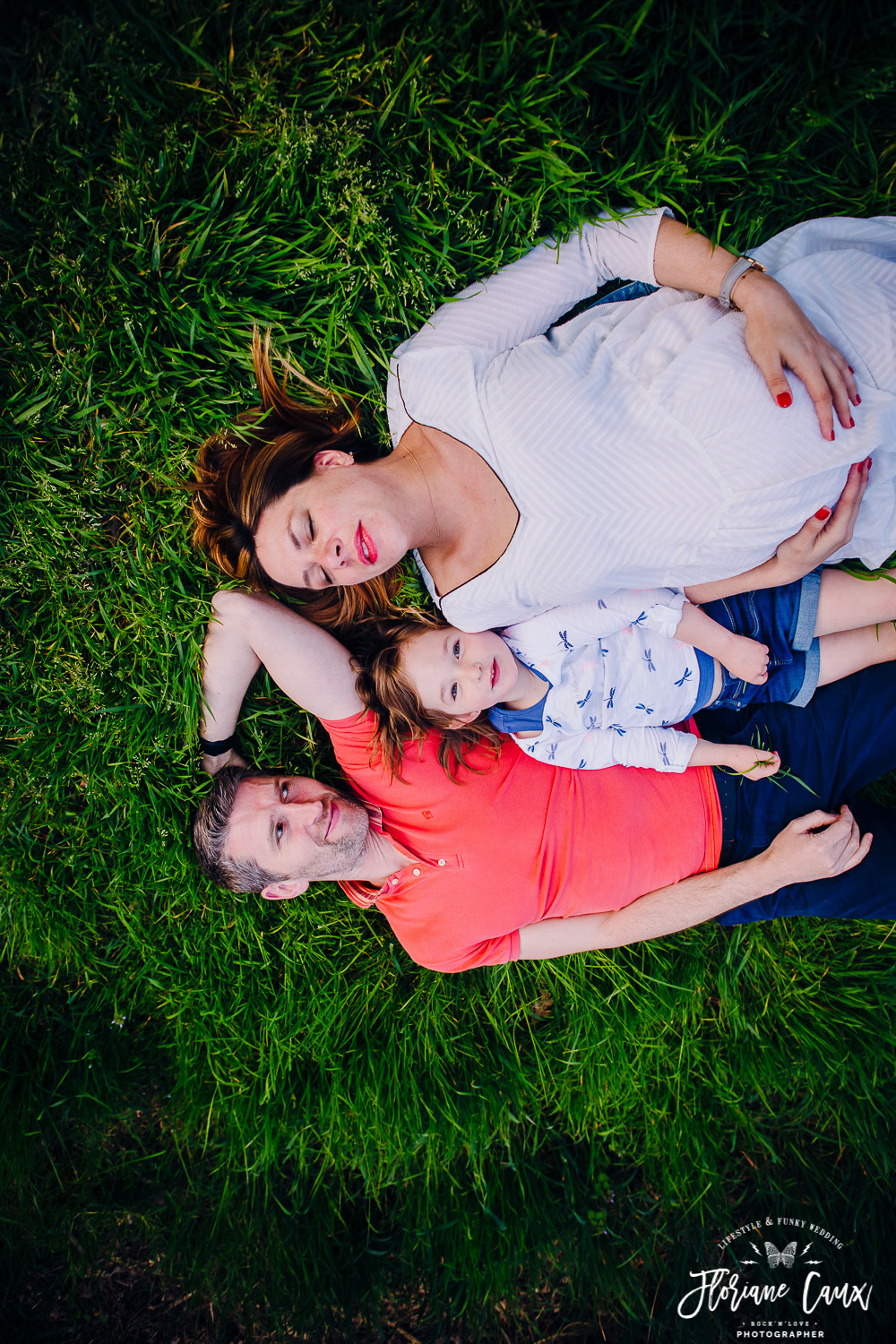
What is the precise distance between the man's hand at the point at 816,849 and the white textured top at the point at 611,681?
0.46 meters

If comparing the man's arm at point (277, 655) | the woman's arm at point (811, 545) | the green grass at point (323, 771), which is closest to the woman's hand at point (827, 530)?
the woman's arm at point (811, 545)

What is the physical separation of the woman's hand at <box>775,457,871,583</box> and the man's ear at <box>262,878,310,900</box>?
6.34ft

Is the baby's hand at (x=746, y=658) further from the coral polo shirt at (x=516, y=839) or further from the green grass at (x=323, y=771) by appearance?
the green grass at (x=323, y=771)

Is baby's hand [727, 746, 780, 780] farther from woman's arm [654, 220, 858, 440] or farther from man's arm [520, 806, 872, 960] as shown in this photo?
woman's arm [654, 220, 858, 440]

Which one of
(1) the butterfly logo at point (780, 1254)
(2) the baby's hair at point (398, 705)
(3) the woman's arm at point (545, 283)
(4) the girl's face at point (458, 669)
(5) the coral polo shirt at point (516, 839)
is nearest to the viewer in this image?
(3) the woman's arm at point (545, 283)

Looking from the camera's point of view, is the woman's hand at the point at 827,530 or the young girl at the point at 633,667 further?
the young girl at the point at 633,667

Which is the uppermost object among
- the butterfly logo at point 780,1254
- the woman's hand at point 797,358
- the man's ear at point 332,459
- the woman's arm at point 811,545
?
the woman's hand at point 797,358

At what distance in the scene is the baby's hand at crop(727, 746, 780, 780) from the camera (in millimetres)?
2129

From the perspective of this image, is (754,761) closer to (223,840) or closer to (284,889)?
(284,889)

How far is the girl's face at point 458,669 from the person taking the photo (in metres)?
1.96

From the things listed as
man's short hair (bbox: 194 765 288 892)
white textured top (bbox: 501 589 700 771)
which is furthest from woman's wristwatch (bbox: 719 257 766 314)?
man's short hair (bbox: 194 765 288 892)

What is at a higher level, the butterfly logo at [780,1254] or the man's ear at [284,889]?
the man's ear at [284,889]

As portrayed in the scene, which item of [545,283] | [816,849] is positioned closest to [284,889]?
[816,849]

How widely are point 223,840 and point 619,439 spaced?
5.89 ft
